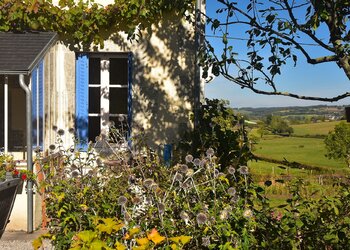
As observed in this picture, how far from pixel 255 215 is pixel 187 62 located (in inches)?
188

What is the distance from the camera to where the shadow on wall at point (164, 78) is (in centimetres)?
802

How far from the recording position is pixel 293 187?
3.75 m

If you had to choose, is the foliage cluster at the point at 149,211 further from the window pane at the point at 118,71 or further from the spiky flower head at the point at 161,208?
the window pane at the point at 118,71

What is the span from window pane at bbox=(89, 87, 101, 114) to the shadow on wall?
26.4 inches

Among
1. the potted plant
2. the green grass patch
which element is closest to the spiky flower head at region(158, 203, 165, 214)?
the potted plant

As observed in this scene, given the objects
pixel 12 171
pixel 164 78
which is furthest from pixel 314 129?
pixel 12 171

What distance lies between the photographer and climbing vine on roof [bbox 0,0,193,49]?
753 centimetres

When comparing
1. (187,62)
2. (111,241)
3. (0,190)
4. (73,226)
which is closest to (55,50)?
(187,62)

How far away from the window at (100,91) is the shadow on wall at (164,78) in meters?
0.23

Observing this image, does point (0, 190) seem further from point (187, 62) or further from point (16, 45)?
point (187, 62)

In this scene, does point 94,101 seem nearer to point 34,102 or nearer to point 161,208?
point 34,102

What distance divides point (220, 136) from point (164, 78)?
1551 millimetres

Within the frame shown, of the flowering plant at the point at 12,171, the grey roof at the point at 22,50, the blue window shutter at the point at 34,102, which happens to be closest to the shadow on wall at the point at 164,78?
the grey roof at the point at 22,50

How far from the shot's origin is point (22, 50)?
7195 mm
